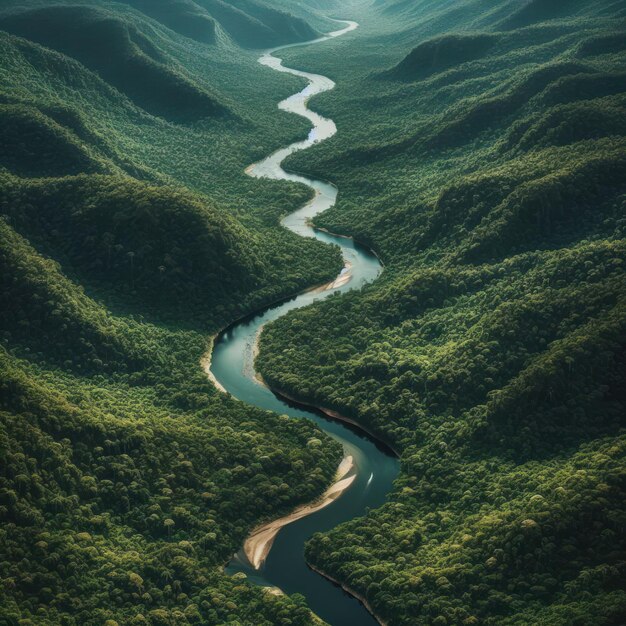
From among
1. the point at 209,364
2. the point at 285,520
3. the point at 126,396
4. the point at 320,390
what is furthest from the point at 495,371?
the point at 126,396

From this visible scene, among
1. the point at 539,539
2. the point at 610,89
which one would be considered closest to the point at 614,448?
the point at 539,539

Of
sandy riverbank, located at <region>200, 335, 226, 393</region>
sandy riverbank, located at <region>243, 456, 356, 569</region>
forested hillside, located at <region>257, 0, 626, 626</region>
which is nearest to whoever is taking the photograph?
forested hillside, located at <region>257, 0, 626, 626</region>

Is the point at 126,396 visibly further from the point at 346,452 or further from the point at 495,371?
the point at 495,371

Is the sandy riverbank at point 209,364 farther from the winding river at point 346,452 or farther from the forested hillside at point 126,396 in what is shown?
the forested hillside at point 126,396

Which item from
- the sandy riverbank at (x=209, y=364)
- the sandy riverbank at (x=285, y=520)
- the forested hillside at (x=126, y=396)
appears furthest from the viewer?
the sandy riverbank at (x=209, y=364)

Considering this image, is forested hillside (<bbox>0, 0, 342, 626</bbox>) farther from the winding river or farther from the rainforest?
the winding river

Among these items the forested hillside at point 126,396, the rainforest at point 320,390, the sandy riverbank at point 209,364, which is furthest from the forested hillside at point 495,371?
the forested hillside at point 126,396

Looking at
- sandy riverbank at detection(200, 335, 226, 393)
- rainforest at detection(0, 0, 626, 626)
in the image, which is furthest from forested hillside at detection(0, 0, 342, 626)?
sandy riverbank at detection(200, 335, 226, 393)
